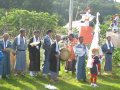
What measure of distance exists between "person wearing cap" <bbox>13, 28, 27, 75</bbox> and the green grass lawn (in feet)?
1.19

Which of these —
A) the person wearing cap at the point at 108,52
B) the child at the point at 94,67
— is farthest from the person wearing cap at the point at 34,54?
the person wearing cap at the point at 108,52

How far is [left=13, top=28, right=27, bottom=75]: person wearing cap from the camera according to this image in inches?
490

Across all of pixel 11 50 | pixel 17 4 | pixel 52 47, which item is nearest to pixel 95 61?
pixel 52 47

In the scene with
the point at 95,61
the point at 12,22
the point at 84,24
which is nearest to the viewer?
the point at 95,61

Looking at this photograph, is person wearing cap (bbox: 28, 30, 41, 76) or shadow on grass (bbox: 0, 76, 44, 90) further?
person wearing cap (bbox: 28, 30, 41, 76)

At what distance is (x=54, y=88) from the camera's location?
36.3ft

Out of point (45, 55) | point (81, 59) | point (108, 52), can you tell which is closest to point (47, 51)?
point (45, 55)

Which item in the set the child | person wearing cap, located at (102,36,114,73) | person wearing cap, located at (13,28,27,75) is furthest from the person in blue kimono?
person wearing cap, located at (13,28,27,75)

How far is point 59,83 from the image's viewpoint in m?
12.0

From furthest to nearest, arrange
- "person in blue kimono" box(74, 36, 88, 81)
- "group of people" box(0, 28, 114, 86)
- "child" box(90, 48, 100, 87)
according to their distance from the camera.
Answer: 1. "person in blue kimono" box(74, 36, 88, 81)
2. "group of people" box(0, 28, 114, 86)
3. "child" box(90, 48, 100, 87)

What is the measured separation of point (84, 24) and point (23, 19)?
57.2 ft

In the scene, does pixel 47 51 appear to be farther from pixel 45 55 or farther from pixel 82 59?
pixel 82 59

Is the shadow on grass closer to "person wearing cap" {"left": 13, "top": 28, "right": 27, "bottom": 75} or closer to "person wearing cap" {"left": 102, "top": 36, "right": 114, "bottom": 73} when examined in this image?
"person wearing cap" {"left": 13, "top": 28, "right": 27, "bottom": 75}

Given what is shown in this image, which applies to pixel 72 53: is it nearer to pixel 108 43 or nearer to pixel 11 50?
pixel 108 43
